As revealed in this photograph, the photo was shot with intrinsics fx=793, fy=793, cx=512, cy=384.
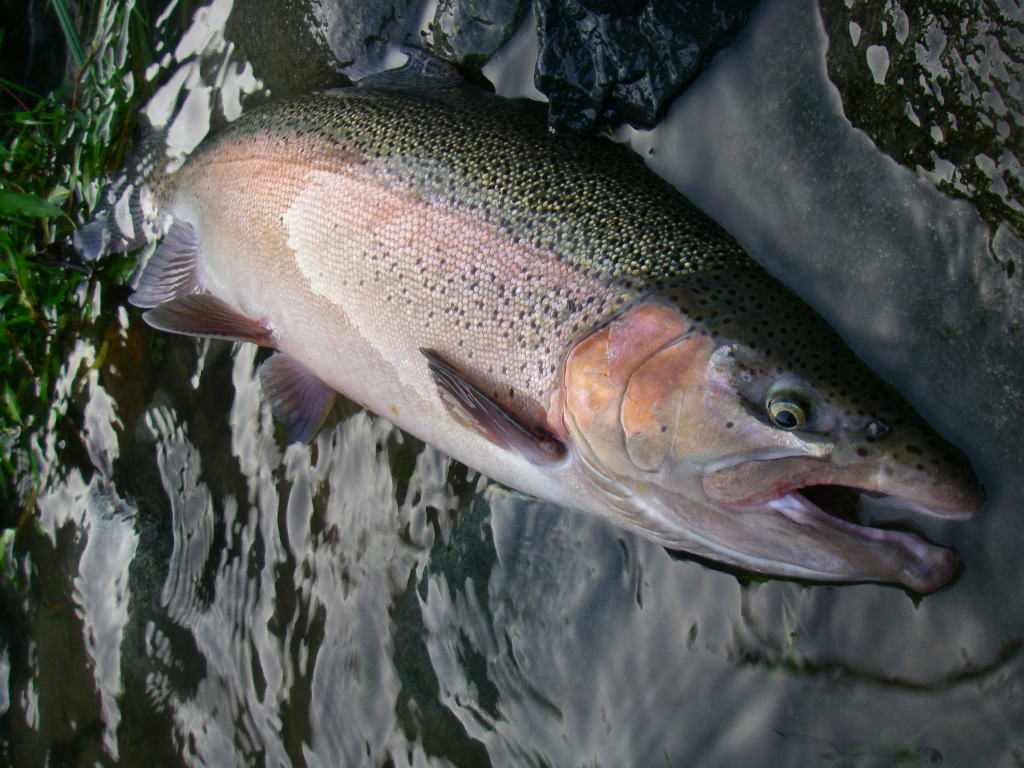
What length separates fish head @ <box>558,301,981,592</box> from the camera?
1796 mm

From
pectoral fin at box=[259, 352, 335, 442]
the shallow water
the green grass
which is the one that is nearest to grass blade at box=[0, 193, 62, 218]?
the green grass

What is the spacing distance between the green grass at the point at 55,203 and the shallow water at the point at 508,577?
0.20 metres

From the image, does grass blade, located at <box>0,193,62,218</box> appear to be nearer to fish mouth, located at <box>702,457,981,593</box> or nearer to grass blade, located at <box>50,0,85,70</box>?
grass blade, located at <box>50,0,85,70</box>

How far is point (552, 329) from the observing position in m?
2.09

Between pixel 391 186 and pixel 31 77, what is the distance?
2.66m

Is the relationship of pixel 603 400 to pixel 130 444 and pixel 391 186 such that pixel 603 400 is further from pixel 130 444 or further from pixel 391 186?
pixel 130 444

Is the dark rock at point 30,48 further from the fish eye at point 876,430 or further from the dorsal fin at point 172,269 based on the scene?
the fish eye at point 876,430

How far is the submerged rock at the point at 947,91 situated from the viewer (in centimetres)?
196

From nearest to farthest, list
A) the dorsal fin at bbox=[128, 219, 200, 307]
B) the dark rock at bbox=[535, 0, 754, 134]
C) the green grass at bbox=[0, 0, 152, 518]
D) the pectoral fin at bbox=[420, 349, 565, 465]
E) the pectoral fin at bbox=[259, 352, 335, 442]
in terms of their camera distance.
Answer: the pectoral fin at bbox=[420, 349, 565, 465] → the dark rock at bbox=[535, 0, 754, 134] → the pectoral fin at bbox=[259, 352, 335, 442] → the dorsal fin at bbox=[128, 219, 200, 307] → the green grass at bbox=[0, 0, 152, 518]

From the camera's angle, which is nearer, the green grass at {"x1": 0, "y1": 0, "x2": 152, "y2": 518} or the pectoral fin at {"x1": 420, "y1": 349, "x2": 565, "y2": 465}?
the pectoral fin at {"x1": 420, "y1": 349, "x2": 565, "y2": 465}

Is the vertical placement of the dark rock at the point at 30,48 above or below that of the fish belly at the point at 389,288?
above

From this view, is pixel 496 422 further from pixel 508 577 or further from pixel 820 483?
pixel 820 483

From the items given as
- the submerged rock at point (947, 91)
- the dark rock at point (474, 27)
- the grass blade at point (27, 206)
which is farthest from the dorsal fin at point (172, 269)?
the submerged rock at point (947, 91)

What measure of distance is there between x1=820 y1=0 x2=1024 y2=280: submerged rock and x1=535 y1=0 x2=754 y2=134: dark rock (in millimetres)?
350
